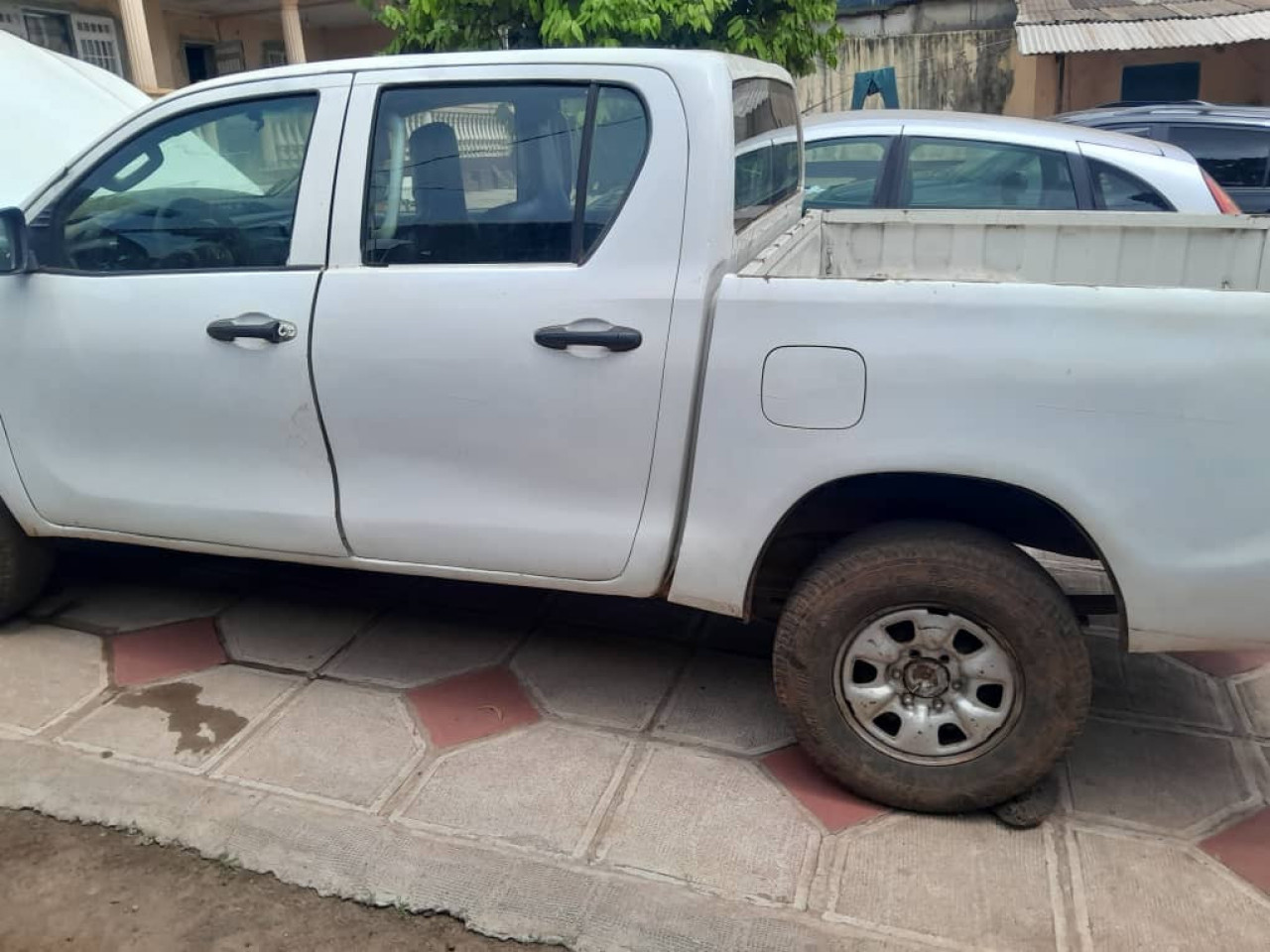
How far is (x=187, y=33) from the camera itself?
16.2m

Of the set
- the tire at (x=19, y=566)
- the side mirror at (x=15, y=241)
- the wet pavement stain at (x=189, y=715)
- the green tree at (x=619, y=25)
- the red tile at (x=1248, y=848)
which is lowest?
the red tile at (x=1248, y=848)

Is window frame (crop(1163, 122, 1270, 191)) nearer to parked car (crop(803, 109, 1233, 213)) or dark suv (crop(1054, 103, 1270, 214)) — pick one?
dark suv (crop(1054, 103, 1270, 214))

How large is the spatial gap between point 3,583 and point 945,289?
3.24 metres

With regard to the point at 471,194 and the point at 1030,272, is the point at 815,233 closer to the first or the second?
the point at 1030,272

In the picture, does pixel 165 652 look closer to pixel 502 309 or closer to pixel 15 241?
pixel 15 241

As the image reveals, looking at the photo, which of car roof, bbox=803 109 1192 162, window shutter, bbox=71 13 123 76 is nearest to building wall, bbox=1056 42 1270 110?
car roof, bbox=803 109 1192 162

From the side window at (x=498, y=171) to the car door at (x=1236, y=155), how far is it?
625 centimetres

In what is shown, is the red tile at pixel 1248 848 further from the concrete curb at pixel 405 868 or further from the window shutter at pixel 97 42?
the window shutter at pixel 97 42

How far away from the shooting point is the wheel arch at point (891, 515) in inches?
103

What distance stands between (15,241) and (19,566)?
1.16 meters

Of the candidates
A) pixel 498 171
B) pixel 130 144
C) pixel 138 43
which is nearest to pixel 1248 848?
pixel 498 171

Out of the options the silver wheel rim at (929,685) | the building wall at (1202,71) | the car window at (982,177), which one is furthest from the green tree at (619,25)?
the building wall at (1202,71)

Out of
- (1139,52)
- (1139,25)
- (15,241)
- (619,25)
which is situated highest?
(1139,25)

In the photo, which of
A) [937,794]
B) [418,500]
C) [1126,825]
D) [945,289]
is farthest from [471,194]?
[1126,825]
